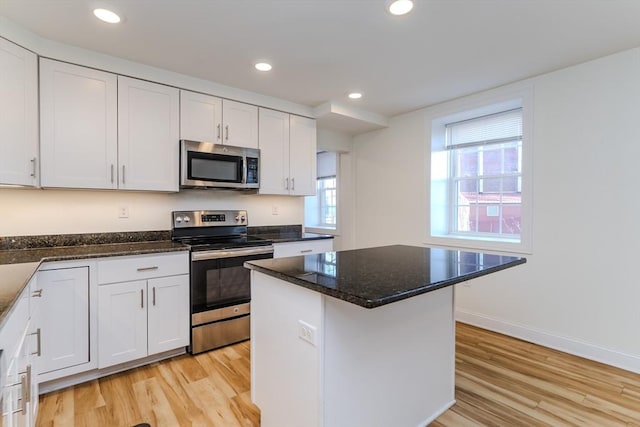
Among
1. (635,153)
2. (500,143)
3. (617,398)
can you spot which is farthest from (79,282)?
(635,153)

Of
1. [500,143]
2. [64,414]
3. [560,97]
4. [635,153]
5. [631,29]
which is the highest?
[631,29]

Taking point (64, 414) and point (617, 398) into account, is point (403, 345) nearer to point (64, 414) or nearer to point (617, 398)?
point (617, 398)

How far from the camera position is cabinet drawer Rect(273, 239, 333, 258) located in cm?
319

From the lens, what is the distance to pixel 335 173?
5.29m

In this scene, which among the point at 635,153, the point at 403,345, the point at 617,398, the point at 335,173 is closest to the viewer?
the point at 403,345

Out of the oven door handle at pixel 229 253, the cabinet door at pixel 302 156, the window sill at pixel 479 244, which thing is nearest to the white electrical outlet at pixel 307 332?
the oven door handle at pixel 229 253

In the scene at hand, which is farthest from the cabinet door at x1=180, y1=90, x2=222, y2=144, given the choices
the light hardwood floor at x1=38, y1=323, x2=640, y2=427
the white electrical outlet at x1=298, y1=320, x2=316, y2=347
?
the white electrical outlet at x1=298, y1=320, x2=316, y2=347

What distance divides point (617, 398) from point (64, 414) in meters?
3.49

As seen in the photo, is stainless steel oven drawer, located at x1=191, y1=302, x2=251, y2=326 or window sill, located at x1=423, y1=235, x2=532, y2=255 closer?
stainless steel oven drawer, located at x1=191, y1=302, x2=251, y2=326

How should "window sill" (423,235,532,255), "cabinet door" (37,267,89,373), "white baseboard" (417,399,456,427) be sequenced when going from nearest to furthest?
1. "white baseboard" (417,399,456,427)
2. "cabinet door" (37,267,89,373)
3. "window sill" (423,235,532,255)

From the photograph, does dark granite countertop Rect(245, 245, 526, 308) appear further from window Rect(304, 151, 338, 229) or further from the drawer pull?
window Rect(304, 151, 338, 229)

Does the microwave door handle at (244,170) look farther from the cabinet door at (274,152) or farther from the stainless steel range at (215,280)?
the stainless steel range at (215,280)

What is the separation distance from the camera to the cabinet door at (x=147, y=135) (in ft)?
8.45

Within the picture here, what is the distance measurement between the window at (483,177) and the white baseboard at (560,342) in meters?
0.75
